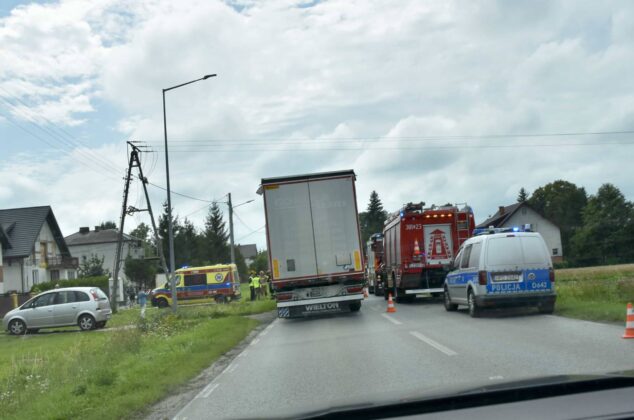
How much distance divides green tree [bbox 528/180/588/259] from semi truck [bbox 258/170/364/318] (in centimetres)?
8198

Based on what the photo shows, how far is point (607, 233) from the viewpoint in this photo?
76062 mm

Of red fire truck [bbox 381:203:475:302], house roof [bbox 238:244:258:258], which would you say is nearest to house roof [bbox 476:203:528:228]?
red fire truck [bbox 381:203:475:302]

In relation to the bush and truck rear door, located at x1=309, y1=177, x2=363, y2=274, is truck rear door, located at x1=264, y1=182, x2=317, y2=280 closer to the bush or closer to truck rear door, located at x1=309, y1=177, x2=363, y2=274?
truck rear door, located at x1=309, y1=177, x2=363, y2=274

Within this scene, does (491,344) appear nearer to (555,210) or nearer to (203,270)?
(203,270)

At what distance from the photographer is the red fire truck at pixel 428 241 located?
23625mm

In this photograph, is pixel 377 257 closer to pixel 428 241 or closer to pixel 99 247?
pixel 428 241

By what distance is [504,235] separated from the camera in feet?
52.9

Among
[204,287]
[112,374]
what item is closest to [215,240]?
[204,287]

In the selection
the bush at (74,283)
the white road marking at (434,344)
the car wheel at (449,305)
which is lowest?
the white road marking at (434,344)

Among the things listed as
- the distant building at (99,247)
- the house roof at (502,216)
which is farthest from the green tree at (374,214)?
the distant building at (99,247)

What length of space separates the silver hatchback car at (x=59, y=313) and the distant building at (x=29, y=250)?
27685 millimetres

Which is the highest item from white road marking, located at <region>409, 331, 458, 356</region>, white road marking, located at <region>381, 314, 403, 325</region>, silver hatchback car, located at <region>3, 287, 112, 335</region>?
silver hatchback car, located at <region>3, 287, 112, 335</region>

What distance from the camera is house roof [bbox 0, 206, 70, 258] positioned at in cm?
5547

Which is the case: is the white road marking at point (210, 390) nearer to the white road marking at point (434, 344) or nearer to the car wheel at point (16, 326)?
the white road marking at point (434, 344)
